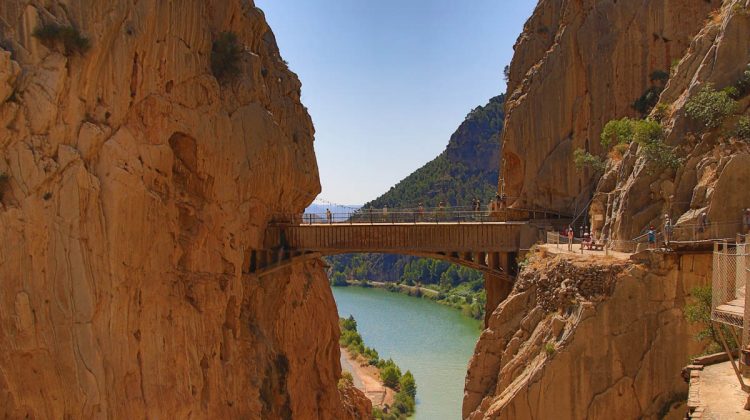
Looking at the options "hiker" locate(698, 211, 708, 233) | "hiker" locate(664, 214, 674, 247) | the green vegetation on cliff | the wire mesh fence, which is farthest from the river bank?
the wire mesh fence

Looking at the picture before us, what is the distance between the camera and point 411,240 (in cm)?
2717

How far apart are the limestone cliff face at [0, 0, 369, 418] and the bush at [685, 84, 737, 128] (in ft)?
49.5

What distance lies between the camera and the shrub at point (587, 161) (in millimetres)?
25731

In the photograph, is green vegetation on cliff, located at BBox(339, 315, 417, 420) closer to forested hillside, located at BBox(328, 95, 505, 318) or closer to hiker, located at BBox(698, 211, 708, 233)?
hiker, located at BBox(698, 211, 708, 233)

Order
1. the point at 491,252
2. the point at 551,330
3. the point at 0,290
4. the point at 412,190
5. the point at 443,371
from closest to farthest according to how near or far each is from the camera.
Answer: the point at 551,330, the point at 0,290, the point at 491,252, the point at 443,371, the point at 412,190

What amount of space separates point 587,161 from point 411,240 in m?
6.91

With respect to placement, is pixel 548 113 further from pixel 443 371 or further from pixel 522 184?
pixel 443 371

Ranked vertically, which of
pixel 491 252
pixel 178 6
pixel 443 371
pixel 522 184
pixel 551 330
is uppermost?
pixel 178 6

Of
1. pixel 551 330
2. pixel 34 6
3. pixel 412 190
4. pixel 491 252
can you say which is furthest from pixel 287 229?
pixel 412 190

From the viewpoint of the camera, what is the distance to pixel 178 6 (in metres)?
24.1

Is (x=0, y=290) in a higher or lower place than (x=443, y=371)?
higher

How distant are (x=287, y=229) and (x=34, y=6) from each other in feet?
39.3

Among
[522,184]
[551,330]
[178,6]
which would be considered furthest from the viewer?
[522,184]

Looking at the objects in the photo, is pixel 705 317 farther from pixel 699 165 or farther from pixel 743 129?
pixel 743 129
